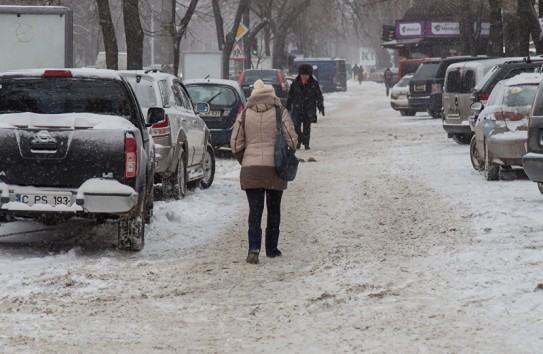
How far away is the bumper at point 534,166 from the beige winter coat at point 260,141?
2.97 m

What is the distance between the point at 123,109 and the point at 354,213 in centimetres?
365

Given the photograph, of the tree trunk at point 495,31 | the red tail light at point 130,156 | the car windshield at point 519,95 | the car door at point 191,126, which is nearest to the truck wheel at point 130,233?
the red tail light at point 130,156

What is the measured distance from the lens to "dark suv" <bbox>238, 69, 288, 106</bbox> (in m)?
37.7

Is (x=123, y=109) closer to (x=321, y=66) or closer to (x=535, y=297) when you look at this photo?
(x=535, y=297)

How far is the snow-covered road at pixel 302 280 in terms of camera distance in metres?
7.00

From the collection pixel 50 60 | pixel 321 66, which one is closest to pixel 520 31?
pixel 50 60

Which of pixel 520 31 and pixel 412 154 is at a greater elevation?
pixel 520 31

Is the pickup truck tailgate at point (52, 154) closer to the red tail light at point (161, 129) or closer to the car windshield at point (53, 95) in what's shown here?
the car windshield at point (53, 95)

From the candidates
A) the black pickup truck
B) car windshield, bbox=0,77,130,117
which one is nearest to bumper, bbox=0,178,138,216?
the black pickup truck

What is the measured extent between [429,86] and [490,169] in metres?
20.7

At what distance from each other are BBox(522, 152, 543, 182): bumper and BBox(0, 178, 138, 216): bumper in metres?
4.36

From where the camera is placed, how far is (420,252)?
33.6 feet

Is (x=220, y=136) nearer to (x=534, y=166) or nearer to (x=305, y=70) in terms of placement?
(x=305, y=70)

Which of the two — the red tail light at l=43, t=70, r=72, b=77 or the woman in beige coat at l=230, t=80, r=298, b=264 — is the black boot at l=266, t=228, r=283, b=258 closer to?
the woman in beige coat at l=230, t=80, r=298, b=264
